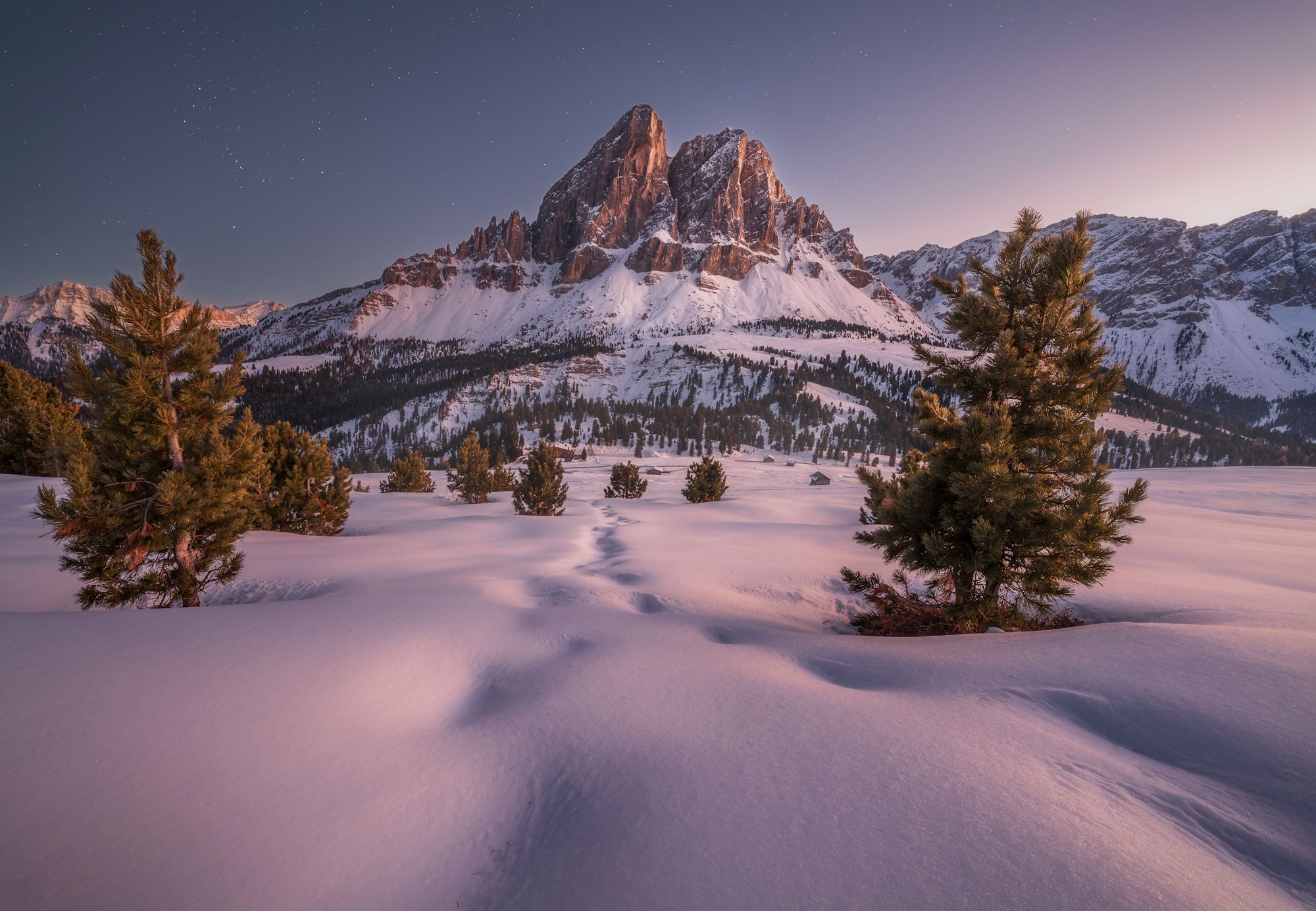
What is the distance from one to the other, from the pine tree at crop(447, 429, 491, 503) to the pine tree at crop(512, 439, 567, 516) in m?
8.45

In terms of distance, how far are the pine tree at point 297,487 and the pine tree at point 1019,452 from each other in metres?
19.2

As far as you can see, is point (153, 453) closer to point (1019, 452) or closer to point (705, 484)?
point (1019, 452)

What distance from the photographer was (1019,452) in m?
7.29

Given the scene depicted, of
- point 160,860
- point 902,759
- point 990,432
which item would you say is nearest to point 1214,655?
point 990,432

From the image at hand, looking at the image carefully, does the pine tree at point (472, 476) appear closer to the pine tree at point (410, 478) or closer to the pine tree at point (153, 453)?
the pine tree at point (410, 478)

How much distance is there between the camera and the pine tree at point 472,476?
35.2m

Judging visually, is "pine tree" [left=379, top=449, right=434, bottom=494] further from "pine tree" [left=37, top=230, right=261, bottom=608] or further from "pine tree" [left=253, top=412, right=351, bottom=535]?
"pine tree" [left=37, top=230, right=261, bottom=608]

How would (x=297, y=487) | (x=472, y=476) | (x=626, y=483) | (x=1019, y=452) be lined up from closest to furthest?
(x=1019, y=452)
(x=297, y=487)
(x=472, y=476)
(x=626, y=483)

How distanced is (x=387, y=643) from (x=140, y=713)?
7.04ft

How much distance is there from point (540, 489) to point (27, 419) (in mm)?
29895

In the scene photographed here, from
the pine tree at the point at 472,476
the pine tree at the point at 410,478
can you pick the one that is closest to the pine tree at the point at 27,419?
the pine tree at the point at 410,478

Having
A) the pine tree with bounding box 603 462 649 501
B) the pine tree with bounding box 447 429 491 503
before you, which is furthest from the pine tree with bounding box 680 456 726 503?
the pine tree with bounding box 447 429 491 503

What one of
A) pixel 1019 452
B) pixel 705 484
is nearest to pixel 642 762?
pixel 1019 452

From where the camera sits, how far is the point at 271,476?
1669 centimetres
